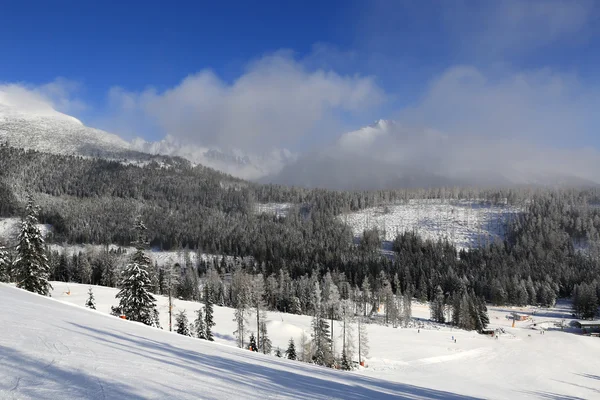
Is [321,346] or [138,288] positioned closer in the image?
[138,288]

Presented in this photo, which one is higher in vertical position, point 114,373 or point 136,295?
point 114,373

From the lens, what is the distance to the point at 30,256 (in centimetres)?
3875

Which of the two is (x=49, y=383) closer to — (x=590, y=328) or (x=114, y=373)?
(x=114, y=373)

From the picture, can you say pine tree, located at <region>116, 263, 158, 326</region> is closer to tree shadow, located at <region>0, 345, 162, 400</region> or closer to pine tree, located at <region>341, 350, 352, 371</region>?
pine tree, located at <region>341, 350, 352, 371</region>

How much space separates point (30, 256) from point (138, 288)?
12703 millimetres

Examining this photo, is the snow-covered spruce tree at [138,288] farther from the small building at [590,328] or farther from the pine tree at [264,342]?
the small building at [590,328]

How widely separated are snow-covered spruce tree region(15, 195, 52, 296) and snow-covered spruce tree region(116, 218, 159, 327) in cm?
982

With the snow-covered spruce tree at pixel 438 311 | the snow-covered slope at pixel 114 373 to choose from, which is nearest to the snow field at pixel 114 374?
the snow-covered slope at pixel 114 373

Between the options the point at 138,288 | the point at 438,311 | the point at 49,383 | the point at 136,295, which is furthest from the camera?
the point at 438,311

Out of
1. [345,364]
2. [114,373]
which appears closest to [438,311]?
[345,364]

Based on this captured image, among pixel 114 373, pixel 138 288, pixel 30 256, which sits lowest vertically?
pixel 138 288

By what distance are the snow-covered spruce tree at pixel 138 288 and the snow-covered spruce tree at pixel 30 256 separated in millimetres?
9819

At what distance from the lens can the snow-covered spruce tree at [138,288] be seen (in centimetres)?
3578

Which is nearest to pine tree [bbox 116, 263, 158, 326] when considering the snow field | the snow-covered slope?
the snow field
